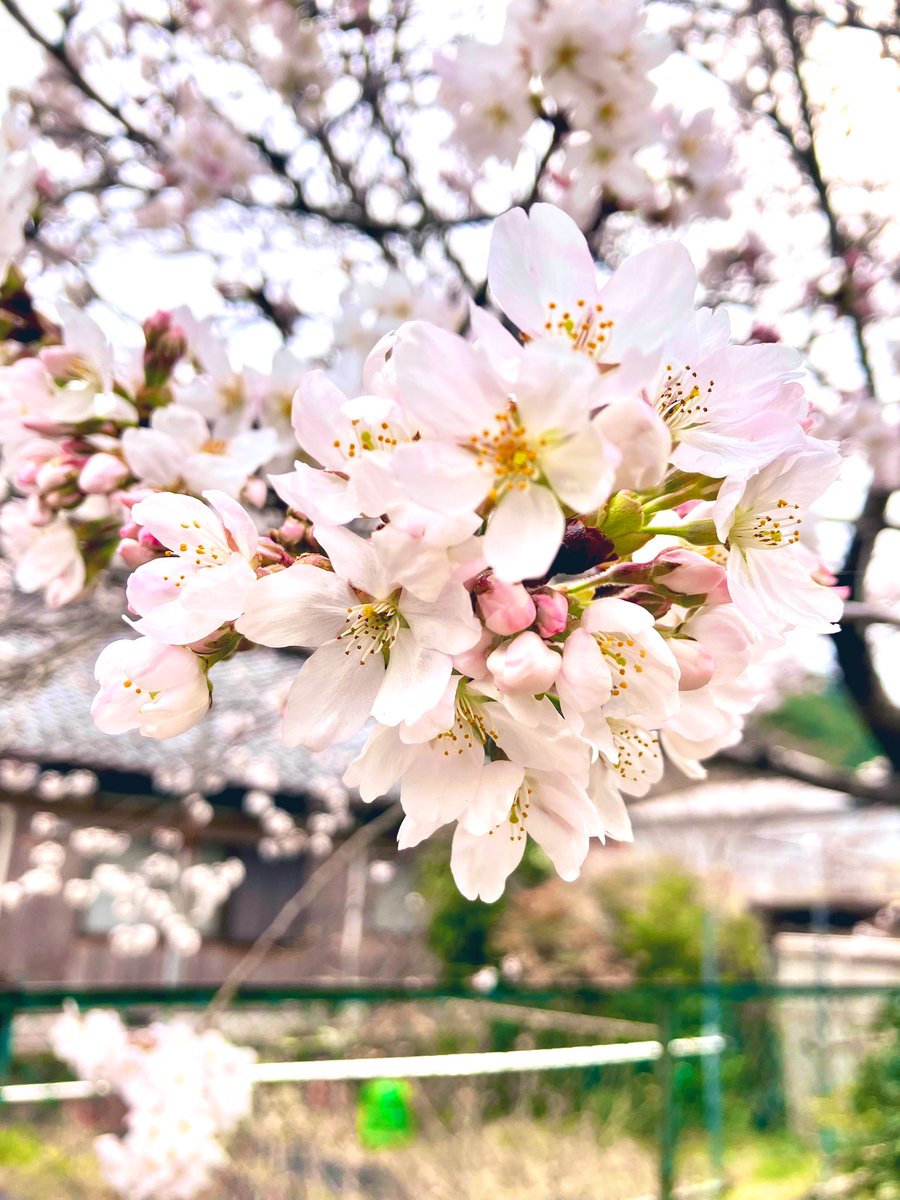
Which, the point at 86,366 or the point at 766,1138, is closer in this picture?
the point at 86,366

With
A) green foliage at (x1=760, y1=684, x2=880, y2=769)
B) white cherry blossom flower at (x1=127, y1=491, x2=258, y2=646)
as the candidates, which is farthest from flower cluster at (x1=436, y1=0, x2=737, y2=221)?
green foliage at (x1=760, y1=684, x2=880, y2=769)

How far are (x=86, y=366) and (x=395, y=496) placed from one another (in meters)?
0.77

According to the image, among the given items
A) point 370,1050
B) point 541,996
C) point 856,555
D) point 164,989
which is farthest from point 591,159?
point 370,1050

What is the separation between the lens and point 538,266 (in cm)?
58

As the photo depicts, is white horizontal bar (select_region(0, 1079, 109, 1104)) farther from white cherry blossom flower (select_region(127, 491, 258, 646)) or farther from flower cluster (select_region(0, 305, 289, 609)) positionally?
white cherry blossom flower (select_region(127, 491, 258, 646))

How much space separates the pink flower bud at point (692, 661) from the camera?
574 millimetres

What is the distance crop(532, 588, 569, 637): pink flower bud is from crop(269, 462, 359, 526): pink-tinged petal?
13 centimetres

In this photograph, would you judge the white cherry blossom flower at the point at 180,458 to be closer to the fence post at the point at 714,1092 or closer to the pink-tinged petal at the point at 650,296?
the pink-tinged petal at the point at 650,296

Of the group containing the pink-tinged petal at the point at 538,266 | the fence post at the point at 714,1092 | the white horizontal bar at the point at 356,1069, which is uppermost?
the pink-tinged petal at the point at 538,266

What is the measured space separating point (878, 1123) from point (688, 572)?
5241 millimetres

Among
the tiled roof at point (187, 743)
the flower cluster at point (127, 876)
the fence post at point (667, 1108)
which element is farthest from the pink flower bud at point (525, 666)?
the flower cluster at point (127, 876)

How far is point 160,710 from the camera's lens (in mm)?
606

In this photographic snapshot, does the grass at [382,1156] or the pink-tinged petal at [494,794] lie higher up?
the pink-tinged petal at [494,794]

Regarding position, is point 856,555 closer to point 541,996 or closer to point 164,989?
point 541,996
